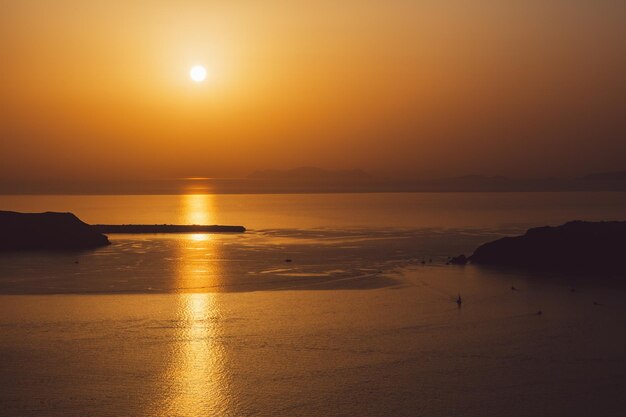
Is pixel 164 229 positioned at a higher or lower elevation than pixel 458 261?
higher

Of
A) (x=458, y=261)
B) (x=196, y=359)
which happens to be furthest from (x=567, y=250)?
(x=196, y=359)

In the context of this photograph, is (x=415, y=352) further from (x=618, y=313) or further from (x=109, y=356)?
(x=618, y=313)

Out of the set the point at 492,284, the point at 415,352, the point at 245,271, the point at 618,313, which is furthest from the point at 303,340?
the point at 245,271

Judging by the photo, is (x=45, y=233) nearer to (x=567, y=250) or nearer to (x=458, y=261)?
(x=458, y=261)

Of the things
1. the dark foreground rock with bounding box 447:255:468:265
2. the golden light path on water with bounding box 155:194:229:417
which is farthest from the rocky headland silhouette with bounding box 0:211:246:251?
the dark foreground rock with bounding box 447:255:468:265

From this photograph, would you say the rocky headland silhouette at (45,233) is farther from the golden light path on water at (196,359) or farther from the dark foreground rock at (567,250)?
the dark foreground rock at (567,250)

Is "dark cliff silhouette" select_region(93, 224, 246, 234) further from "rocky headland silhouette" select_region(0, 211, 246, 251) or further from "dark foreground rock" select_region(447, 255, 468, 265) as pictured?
"dark foreground rock" select_region(447, 255, 468, 265)
